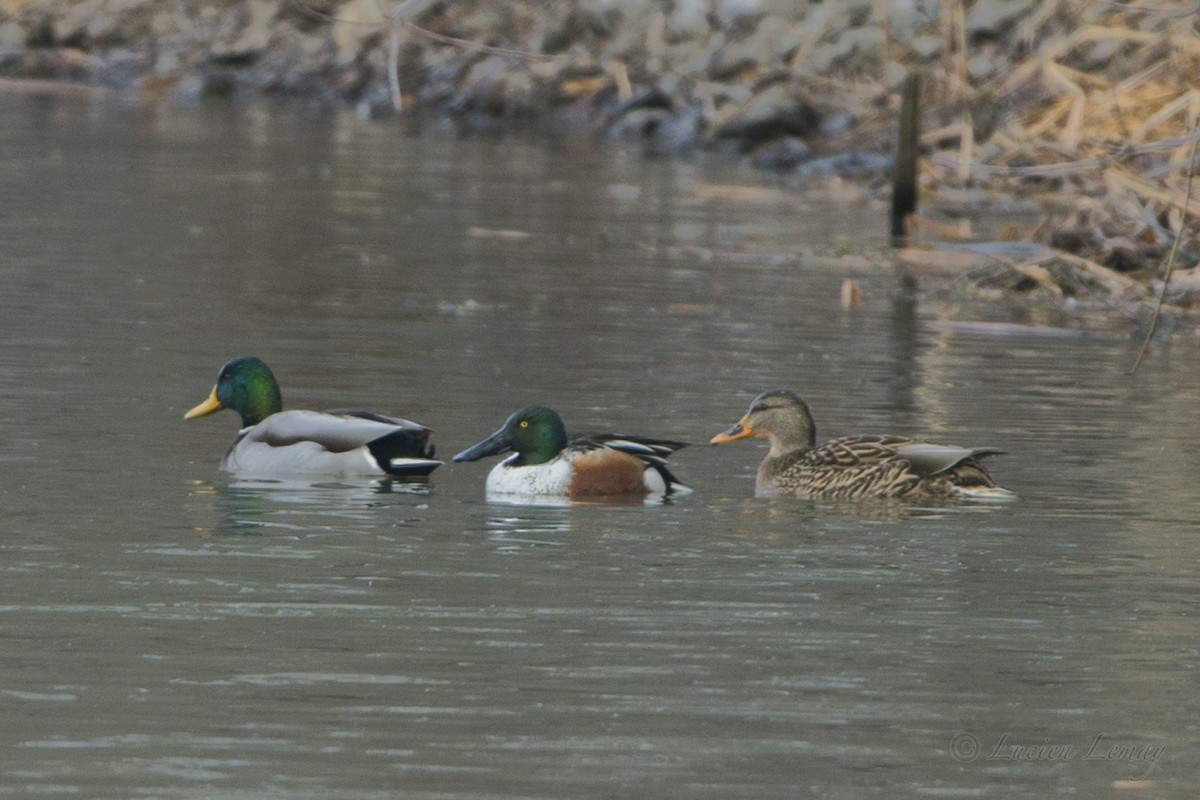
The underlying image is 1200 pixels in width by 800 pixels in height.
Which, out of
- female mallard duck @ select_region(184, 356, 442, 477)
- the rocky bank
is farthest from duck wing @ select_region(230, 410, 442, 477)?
the rocky bank

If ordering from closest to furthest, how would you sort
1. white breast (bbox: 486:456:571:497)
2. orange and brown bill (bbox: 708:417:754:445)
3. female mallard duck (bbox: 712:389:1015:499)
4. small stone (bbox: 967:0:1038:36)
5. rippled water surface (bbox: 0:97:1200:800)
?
1. rippled water surface (bbox: 0:97:1200:800)
2. female mallard duck (bbox: 712:389:1015:499)
3. white breast (bbox: 486:456:571:497)
4. orange and brown bill (bbox: 708:417:754:445)
5. small stone (bbox: 967:0:1038:36)

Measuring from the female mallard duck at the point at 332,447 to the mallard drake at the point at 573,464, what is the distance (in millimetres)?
327

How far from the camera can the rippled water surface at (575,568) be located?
6.25 meters

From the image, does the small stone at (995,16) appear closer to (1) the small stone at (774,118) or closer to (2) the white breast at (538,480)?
(1) the small stone at (774,118)

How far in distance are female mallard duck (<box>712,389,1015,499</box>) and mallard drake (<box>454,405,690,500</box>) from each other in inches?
17.0

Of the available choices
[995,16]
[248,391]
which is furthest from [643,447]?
[995,16]

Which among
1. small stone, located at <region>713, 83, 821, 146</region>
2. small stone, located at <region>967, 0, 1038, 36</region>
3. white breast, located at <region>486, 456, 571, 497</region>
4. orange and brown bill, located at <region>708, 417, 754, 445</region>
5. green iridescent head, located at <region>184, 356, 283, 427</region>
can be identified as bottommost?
white breast, located at <region>486, 456, 571, 497</region>

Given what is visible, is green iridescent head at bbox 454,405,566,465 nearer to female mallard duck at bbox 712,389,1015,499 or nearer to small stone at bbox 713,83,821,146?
female mallard duck at bbox 712,389,1015,499

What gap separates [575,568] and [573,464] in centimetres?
180

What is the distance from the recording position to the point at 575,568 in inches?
337

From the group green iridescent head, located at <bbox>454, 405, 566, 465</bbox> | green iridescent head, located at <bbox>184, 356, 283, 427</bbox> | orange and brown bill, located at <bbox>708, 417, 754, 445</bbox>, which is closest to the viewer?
green iridescent head, located at <bbox>454, 405, 566, 465</bbox>

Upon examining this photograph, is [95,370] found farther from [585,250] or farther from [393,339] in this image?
[585,250]

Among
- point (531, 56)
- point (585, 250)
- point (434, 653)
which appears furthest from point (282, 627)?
point (585, 250)

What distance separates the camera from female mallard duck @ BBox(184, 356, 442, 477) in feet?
34.6
